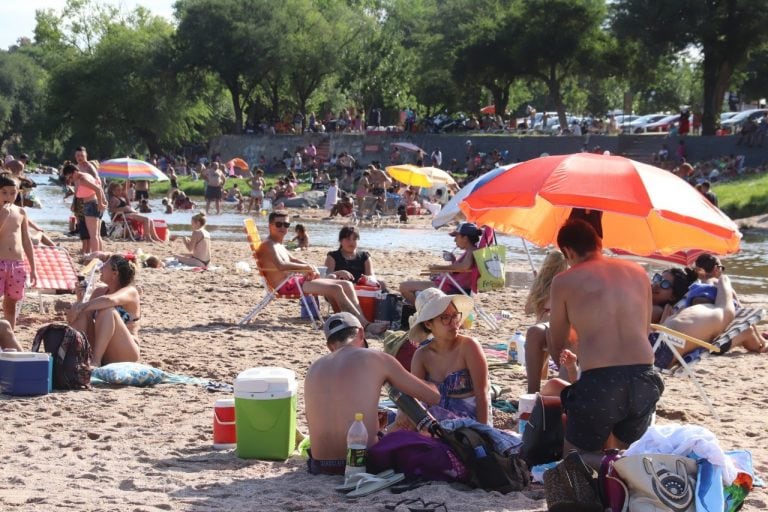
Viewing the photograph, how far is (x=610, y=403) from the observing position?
4.62 metres

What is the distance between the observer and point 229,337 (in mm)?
9234

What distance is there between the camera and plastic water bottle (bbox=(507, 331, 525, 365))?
26.4 ft

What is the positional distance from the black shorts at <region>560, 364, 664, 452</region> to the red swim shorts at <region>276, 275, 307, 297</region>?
5.41 m

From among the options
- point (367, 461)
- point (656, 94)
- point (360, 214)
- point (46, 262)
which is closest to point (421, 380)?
point (367, 461)

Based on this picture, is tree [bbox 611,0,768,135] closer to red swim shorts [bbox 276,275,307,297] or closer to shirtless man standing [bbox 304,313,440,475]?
red swim shorts [bbox 276,275,307,297]

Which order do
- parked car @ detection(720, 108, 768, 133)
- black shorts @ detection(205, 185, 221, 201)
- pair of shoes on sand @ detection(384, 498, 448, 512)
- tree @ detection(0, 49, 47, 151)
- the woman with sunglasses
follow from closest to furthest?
pair of shoes on sand @ detection(384, 498, 448, 512) → the woman with sunglasses → black shorts @ detection(205, 185, 221, 201) → parked car @ detection(720, 108, 768, 133) → tree @ detection(0, 49, 47, 151)

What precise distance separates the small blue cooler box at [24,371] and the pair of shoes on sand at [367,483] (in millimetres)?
2564

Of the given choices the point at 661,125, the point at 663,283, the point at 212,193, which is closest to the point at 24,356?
the point at 663,283

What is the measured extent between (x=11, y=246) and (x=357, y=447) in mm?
4475

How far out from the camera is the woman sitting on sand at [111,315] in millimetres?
7219

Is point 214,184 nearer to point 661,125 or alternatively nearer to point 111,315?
point 661,125

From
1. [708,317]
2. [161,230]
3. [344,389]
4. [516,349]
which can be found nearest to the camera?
[344,389]

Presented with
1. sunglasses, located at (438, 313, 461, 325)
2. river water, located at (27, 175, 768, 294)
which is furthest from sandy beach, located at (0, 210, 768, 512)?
river water, located at (27, 175, 768, 294)

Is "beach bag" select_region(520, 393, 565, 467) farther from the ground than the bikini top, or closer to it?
closer to it
